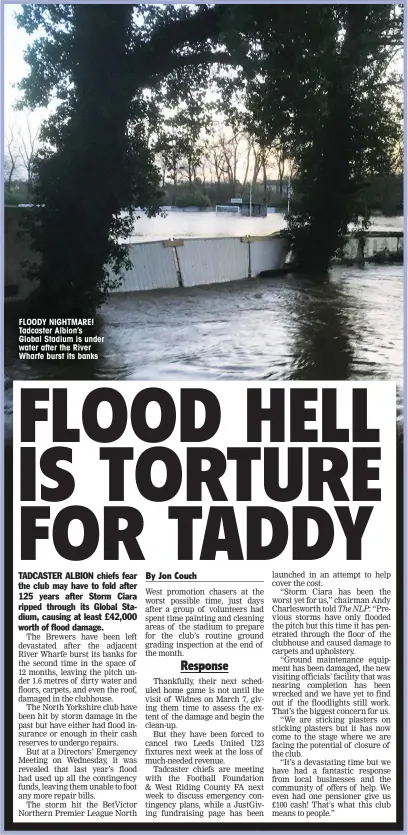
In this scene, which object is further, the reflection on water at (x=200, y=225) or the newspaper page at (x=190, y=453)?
the reflection on water at (x=200, y=225)

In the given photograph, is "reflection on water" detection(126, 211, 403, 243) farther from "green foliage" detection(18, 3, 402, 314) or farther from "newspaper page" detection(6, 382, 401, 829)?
"newspaper page" detection(6, 382, 401, 829)

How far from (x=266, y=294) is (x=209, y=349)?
0.34m

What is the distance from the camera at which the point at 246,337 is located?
7.64 ft

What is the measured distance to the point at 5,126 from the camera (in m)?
2.24

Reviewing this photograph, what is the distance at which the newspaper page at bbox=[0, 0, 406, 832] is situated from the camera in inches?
87.4

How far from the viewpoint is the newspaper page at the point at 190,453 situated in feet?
7.28

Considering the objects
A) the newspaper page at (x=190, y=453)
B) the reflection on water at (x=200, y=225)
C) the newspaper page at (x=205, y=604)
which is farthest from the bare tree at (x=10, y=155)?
the newspaper page at (x=205, y=604)

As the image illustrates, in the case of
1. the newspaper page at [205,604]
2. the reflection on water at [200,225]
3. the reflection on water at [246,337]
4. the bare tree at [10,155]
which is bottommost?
the newspaper page at [205,604]

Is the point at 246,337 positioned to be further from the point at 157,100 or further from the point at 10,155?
the point at 10,155

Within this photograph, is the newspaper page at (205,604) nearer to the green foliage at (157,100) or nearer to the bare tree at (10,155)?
the green foliage at (157,100)

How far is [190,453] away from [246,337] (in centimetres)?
47

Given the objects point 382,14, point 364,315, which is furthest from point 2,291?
point 382,14

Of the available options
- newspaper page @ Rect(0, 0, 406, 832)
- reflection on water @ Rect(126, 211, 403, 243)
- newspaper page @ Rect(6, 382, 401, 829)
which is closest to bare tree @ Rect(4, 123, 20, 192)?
newspaper page @ Rect(0, 0, 406, 832)

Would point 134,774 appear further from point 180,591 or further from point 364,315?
point 364,315
